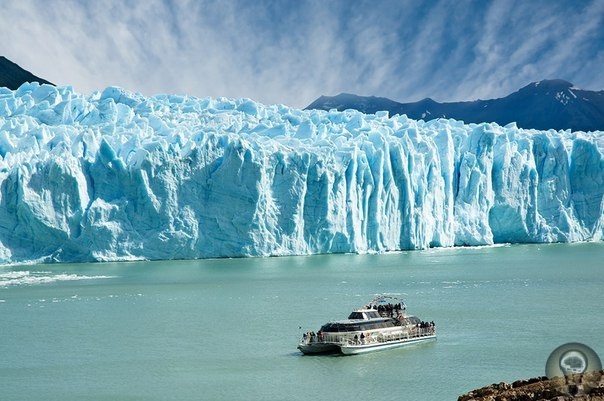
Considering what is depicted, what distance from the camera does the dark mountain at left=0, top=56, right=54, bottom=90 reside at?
72.0 m

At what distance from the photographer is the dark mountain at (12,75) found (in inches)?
2835

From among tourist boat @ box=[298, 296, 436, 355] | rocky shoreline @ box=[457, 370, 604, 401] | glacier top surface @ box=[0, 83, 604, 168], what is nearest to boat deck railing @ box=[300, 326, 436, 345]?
tourist boat @ box=[298, 296, 436, 355]

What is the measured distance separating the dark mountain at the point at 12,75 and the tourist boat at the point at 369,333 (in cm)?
6243

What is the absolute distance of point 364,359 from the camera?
13922 millimetres

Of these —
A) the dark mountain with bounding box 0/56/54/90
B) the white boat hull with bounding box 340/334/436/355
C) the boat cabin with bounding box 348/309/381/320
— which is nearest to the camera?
the white boat hull with bounding box 340/334/436/355

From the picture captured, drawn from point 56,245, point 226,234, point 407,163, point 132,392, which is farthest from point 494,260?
point 132,392

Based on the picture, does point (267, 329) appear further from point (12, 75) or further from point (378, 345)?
point (12, 75)

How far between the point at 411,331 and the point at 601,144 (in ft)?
105

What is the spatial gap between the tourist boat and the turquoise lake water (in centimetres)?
27

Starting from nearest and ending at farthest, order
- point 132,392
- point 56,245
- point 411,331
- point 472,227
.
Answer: point 132,392 < point 411,331 < point 56,245 < point 472,227

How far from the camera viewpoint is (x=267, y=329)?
54.6ft

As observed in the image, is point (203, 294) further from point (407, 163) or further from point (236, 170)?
point (407, 163)

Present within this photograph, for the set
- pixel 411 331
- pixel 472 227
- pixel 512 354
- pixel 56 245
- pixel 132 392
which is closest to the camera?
pixel 132 392

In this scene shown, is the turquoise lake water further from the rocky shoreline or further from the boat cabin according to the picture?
the rocky shoreline
